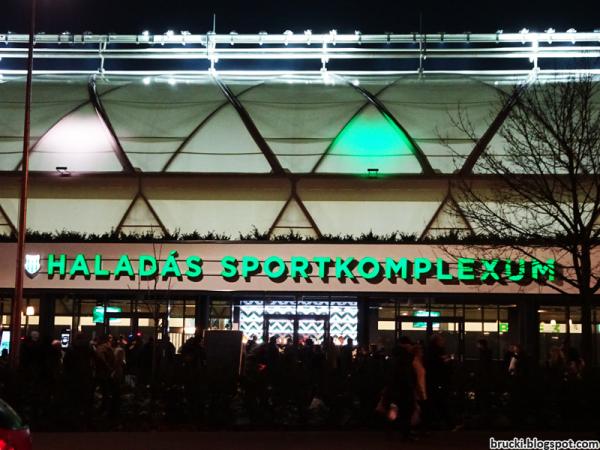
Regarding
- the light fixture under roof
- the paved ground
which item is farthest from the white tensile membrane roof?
the paved ground

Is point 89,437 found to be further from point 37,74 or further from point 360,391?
point 37,74

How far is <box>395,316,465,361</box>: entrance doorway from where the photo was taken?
29.5m

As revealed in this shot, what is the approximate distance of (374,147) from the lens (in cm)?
3056

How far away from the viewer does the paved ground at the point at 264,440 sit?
14.3 metres

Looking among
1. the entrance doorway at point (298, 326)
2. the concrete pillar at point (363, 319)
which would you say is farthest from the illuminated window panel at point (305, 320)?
the concrete pillar at point (363, 319)

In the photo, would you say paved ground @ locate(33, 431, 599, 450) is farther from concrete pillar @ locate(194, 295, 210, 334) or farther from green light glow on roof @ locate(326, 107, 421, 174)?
green light glow on roof @ locate(326, 107, 421, 174)

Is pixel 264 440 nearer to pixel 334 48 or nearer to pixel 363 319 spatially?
pixel 363 319

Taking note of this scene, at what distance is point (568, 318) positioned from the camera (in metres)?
29.5

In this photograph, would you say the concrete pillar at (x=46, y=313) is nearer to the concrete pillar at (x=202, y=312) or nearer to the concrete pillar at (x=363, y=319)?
the concrete pillar at (x=202, y=312)

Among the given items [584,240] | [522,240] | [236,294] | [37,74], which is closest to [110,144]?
[236,294]

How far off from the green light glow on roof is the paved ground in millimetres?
14950

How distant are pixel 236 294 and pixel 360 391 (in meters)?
13.4

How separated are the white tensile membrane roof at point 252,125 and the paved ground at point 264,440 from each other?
14868mm
